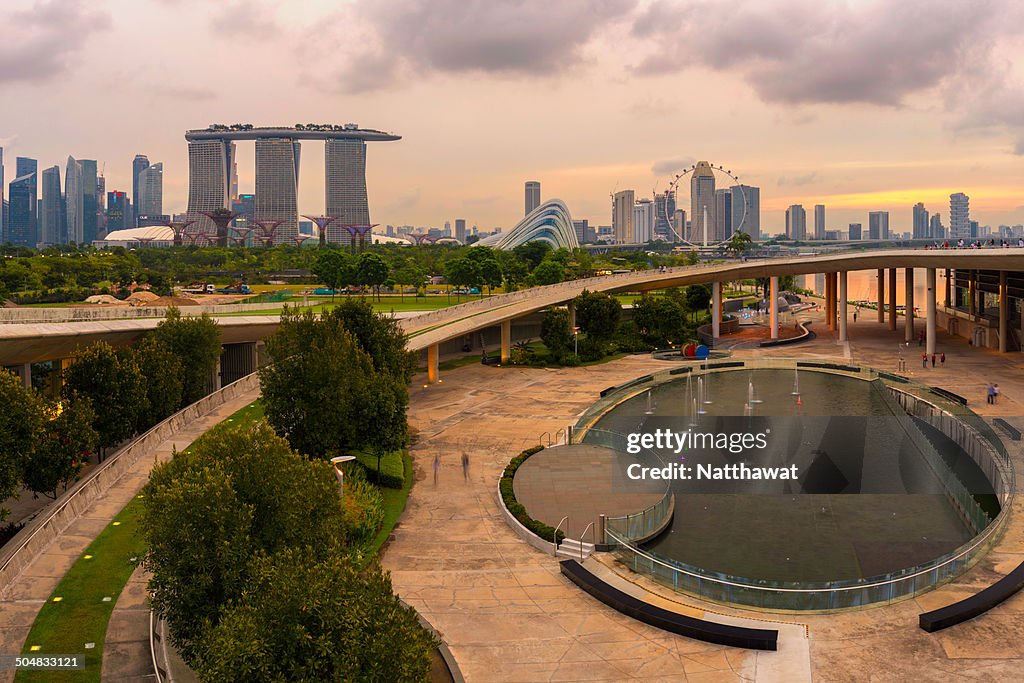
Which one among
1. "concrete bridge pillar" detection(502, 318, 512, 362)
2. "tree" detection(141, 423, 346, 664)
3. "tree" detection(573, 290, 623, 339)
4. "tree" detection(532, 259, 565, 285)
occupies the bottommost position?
"tree" detection(141, 423, 346, 664)

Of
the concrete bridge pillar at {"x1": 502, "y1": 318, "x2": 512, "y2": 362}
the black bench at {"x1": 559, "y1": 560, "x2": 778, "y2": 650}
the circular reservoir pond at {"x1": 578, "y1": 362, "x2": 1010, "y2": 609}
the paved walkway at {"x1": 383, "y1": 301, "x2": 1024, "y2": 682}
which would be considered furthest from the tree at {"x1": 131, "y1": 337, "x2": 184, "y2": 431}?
the concrete bridge pillar at {"x1": 502, "y1": 318, "x2": 512, "y2": 362}

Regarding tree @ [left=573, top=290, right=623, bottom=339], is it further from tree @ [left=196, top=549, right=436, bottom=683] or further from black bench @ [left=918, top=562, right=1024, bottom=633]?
tree @ [left=196, top=549, right=436, bottom=683]

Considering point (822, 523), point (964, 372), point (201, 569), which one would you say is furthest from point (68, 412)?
point (964, 372)

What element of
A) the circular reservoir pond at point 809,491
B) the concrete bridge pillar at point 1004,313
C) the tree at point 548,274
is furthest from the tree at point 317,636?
the tree at point 548,274

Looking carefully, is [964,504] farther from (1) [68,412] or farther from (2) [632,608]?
(1) [68,412]

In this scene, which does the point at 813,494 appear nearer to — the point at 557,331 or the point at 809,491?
the point at 809,491

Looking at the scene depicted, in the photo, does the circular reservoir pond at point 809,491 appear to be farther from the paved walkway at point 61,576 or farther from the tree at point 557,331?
the tree at point 557,331

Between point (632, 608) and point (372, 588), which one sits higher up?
point (372, 588)

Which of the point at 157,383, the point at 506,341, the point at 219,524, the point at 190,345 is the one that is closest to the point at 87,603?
the point at 219,524
